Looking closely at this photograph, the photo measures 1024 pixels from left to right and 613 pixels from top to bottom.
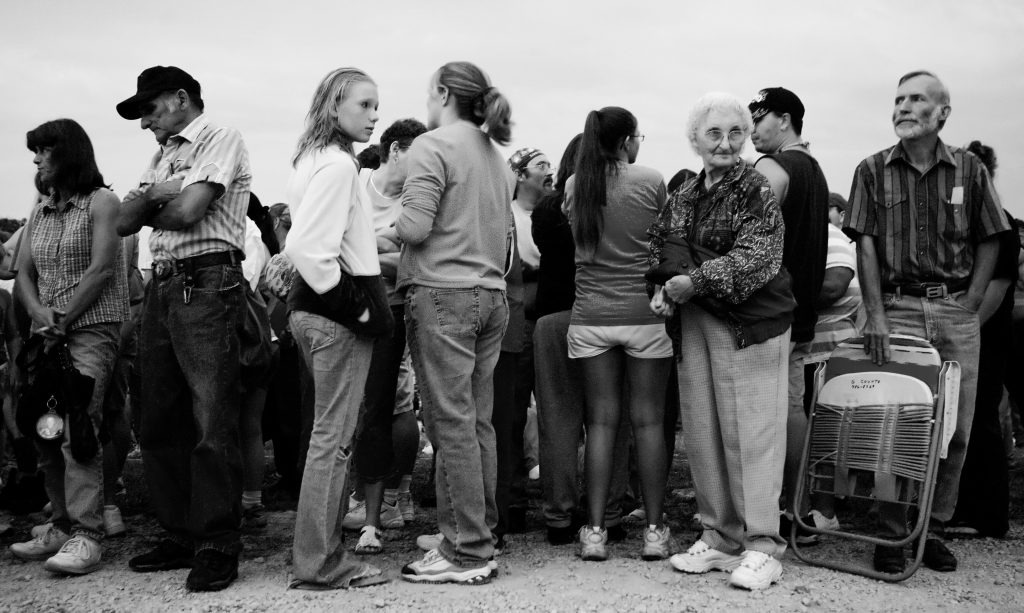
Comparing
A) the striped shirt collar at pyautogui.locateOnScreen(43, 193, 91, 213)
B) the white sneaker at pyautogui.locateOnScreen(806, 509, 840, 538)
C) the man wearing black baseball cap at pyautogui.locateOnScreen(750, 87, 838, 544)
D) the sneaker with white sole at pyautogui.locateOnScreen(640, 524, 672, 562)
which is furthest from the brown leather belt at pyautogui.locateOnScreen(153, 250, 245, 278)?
the white sneaker at pyautogui.locateOnScreen(806, 509, 840, 538)

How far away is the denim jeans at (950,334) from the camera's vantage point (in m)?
4.61

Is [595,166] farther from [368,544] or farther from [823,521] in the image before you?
[823,521]

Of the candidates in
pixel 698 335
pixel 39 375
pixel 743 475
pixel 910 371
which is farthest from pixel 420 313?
pixel 910 371

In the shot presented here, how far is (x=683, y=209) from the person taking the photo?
4.44 metres

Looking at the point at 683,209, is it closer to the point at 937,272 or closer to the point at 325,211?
the point at 937,272

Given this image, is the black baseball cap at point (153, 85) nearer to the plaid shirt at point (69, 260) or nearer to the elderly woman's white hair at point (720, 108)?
the plaid shirt at point (69, 260)

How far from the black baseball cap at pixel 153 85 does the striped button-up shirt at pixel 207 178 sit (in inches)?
7.3

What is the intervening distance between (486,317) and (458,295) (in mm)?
172

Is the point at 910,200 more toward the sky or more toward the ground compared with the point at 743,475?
more toward the sky

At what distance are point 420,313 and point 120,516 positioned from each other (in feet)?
8.14

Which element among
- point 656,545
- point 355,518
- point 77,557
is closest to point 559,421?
point 656,545

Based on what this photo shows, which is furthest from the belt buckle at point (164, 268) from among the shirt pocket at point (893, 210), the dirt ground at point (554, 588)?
the shirt pocket at point (893, 210)

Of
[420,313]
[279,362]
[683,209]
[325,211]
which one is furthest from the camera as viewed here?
[279,362]

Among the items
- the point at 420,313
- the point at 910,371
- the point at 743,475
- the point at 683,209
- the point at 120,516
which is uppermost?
the point at 683,209
